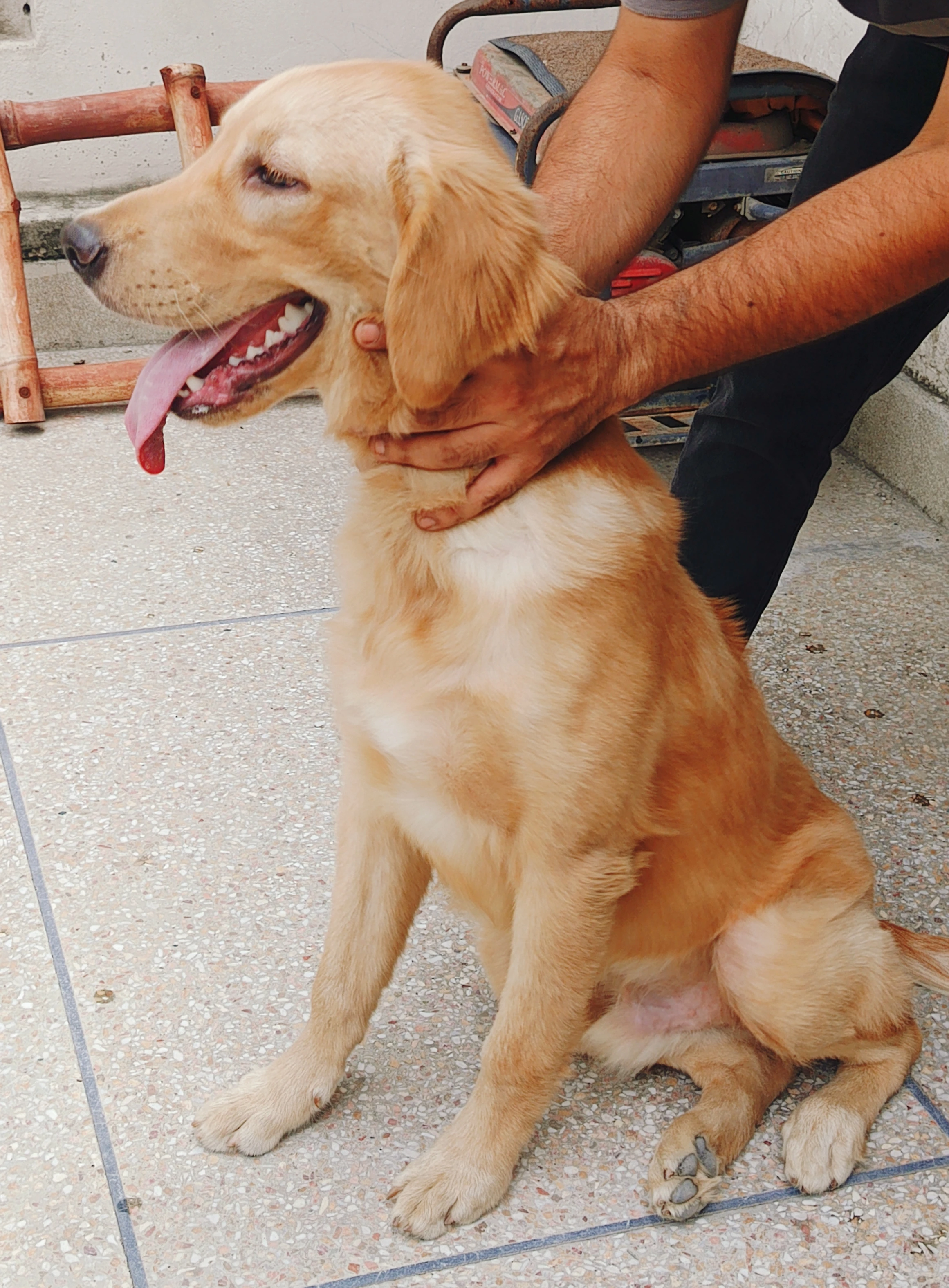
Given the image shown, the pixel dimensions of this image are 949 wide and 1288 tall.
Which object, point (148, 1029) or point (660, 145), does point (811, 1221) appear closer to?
point (148, 1029)

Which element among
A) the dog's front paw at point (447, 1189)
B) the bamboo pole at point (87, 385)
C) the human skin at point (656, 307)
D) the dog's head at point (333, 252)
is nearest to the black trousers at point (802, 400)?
the human skin at point (656, 307)

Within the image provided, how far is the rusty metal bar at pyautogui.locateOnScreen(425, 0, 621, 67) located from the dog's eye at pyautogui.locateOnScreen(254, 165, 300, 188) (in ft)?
8.62

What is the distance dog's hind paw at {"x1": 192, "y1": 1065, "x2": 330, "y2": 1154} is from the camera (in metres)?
1.81

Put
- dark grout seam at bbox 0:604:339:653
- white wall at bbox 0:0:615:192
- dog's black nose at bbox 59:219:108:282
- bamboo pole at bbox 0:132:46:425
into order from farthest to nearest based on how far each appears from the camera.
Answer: white wall at bbox 0:0:615:192 < bamboo pole at bbox 0:132:46:425 < dark grout seam at bbox 0:604:339:653 < dog's black nose at bbox 59:219:108:282

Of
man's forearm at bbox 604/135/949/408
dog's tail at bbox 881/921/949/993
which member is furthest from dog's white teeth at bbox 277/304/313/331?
dog's tail at bbox 881/921/949/993

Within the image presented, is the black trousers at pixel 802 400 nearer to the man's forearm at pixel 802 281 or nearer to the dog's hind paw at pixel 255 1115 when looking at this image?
the man's forearm at pixel 802 281

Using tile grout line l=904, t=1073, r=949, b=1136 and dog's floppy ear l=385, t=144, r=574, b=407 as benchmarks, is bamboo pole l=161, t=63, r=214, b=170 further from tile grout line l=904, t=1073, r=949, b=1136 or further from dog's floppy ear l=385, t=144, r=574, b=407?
tile grout line l=904, t=1073, r=949, b=1136

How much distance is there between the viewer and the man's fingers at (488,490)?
1641 millimetres

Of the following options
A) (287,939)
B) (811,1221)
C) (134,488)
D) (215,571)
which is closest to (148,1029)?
(287,939)

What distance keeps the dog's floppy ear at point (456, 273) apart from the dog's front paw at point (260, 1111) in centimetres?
98

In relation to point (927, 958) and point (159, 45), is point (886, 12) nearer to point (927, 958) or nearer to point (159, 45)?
point (927, 958)

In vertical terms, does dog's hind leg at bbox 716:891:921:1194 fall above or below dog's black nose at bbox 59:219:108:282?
below

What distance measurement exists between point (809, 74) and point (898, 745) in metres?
1.98

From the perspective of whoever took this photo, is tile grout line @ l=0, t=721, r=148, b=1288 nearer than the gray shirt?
Yes
